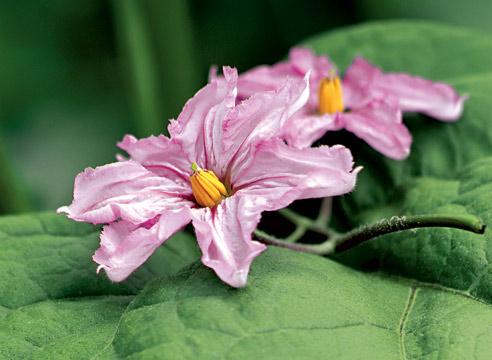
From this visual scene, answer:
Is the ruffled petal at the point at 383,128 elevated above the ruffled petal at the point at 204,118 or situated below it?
below

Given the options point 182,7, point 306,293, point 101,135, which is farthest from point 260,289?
point 101,135

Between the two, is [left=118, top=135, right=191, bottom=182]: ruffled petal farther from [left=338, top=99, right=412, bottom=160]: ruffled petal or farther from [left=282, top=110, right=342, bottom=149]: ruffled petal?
[left=338, top=99, right=412, bottom=160]: ruffled petal

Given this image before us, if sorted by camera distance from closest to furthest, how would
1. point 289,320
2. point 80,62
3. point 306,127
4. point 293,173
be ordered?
point 289,320, point 293,173, point 306,127, point 80,62

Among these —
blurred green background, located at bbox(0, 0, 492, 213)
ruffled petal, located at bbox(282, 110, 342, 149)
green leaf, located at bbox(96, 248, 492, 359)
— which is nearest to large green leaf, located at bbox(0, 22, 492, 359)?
green leaf, located at bbox(96, 248, 492, 359)

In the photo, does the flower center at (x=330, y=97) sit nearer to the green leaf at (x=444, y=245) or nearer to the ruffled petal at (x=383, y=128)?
the ruffled petal at (x=383, y=128)

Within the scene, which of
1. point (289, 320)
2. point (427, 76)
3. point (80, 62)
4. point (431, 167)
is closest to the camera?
point (289, 320)

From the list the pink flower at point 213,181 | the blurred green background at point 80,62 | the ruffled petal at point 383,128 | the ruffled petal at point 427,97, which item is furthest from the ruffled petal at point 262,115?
the blurred green background at point 80,62

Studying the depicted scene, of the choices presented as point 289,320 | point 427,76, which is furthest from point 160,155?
point 427,76

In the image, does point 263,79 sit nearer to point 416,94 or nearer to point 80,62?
point 416,94
